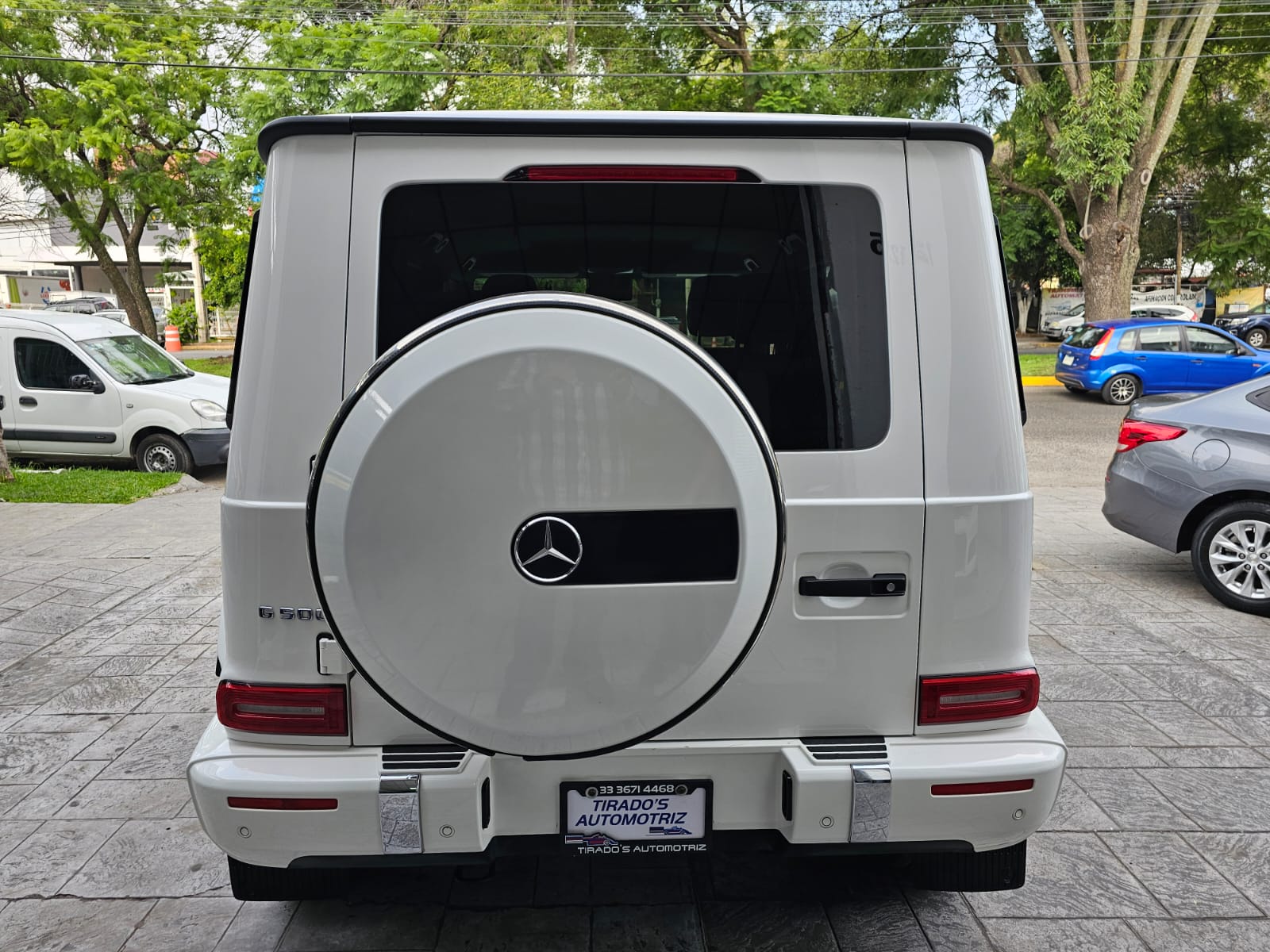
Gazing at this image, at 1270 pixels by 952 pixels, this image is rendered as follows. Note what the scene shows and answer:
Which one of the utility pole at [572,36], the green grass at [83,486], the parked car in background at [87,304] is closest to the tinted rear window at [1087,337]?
the utility pole at [572,36]

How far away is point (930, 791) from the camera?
2398 millimetres

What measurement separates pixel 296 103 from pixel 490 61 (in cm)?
497

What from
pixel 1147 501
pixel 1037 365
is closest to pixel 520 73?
pixel 1037 365

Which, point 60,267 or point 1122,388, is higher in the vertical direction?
point 60,267

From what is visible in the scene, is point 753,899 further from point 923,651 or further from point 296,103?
point 296,103

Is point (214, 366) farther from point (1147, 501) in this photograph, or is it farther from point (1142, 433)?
point (1147, 501)

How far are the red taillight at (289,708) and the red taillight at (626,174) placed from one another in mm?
1277

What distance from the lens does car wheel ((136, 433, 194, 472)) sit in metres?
11.3

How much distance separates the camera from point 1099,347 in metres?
17.8

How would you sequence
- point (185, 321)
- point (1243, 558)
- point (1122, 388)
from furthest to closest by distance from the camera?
1. point (185, 321)
2. point (1122, 388)
3. point (1243, 558)

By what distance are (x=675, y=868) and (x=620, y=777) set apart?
3.20 feet

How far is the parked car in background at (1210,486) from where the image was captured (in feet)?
20.1

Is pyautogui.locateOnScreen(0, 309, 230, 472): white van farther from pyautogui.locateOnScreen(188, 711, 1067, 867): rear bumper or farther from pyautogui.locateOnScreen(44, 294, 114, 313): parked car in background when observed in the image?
pyautogui.locateOnScreen(44, 294, 114, 313): parked car in background

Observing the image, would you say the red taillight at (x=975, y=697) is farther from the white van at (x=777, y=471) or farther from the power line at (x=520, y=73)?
the power line at (x=520, y=73)
